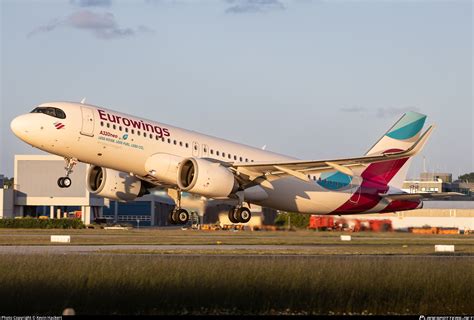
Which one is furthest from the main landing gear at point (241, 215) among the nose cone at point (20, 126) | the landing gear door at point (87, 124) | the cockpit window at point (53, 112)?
the nose cone at point (20, 126)

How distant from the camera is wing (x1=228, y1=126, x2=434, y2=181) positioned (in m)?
47.5

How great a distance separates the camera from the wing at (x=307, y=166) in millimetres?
47469

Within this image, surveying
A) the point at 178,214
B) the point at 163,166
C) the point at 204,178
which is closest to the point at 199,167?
the point at 204,178

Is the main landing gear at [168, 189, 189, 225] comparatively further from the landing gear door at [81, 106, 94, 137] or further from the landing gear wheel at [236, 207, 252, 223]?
the landing gear door at [81, 106, 94, 137]

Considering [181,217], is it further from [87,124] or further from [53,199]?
[53,199]

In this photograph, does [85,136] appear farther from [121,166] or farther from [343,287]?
[343,287]

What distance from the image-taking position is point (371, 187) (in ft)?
183

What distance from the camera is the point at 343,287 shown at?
24.1 metres

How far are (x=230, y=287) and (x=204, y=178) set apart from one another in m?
23.2

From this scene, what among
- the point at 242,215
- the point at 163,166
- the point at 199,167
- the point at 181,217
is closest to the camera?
the point at 163,166

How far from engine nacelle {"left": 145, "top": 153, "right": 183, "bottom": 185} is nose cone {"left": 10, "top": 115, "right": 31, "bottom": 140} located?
6332 millimetres

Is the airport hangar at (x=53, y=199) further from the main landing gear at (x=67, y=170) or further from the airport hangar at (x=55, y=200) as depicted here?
the main landing gear at (x=67, y=170)

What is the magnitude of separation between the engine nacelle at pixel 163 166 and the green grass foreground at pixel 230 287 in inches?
651

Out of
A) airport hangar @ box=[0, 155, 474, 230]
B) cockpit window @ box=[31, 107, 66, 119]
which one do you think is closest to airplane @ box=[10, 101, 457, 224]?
cockpit window @ box=[31, 107, 66, 119]
